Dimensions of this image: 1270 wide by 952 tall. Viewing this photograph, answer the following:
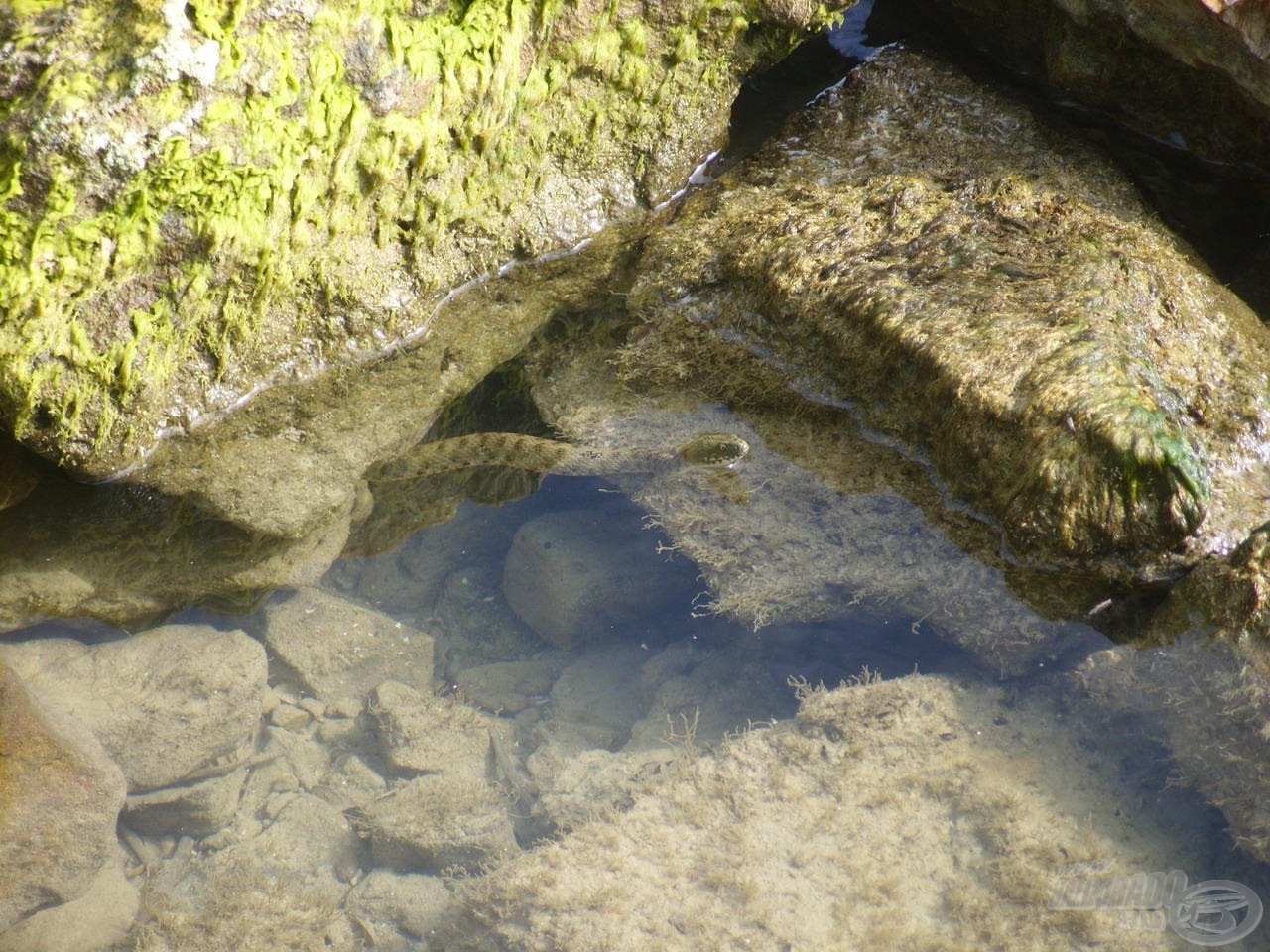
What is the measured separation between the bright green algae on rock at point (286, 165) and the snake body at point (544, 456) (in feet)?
2.10

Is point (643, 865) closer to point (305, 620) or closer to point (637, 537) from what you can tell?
point (637, 537)

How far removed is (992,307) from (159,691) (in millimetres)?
3882

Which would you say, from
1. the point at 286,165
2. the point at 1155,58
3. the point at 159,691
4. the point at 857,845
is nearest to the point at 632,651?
the point at 857,845

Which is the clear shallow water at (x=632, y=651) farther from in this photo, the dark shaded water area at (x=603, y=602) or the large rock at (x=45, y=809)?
the large rock at (x=45, y=809)

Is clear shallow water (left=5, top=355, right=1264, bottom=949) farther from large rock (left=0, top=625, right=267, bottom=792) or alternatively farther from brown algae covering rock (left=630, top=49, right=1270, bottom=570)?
brown algae covering rock (left=630, top=49, right=1270, bottom=570)

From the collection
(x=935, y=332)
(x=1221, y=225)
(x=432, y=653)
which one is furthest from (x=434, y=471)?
(x=1221, y=225)

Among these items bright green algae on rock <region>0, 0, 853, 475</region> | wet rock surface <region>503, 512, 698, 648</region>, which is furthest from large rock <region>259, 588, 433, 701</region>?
bright green algae on rock <region>0, 0, 853, 475</region>

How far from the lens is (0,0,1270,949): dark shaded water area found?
10.4ft

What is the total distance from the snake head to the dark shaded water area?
6 cm

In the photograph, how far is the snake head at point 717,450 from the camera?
12.5ft

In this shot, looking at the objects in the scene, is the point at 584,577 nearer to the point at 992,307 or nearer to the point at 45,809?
the point at 992,307

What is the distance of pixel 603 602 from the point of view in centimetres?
418

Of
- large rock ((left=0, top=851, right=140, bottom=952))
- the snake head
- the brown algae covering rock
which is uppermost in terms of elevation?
the brown algae covering rock

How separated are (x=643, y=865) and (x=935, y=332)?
7.66ft
